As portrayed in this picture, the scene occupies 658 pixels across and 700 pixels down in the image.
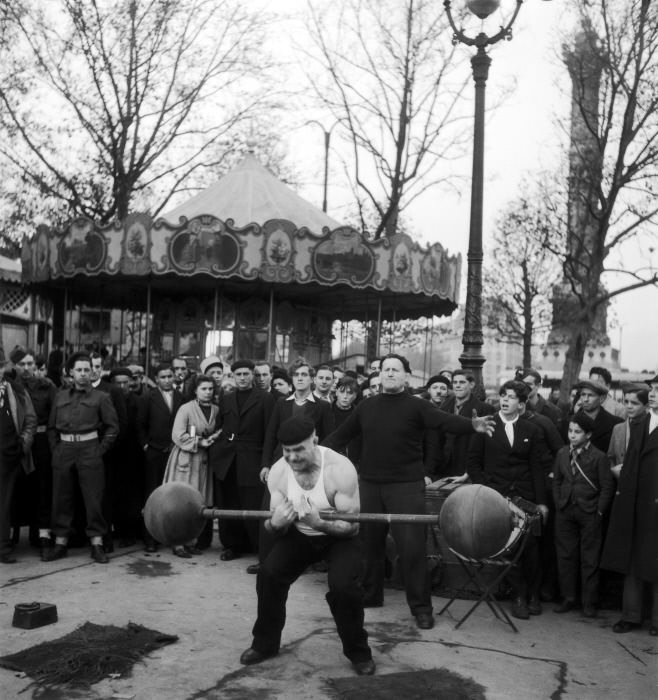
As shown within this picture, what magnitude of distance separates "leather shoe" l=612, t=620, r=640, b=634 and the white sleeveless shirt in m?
2.60

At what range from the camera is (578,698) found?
16.4ft

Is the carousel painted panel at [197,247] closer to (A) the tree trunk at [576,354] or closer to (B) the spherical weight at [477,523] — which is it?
(A) the tree trunk at [576,354]

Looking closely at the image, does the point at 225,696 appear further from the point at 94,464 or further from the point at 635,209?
the point at 635,209

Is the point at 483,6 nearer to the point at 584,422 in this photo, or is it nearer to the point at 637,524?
the point at 584,422

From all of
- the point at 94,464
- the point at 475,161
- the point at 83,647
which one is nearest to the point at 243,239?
the point at 475,161

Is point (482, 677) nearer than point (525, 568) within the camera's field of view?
Yes

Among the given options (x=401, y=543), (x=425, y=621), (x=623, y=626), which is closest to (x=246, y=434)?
(x=401, y=543)

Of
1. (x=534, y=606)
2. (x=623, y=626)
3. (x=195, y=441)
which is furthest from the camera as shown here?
(x=195, y=441)

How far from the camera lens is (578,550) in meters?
7.03

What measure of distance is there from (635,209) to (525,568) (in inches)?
674

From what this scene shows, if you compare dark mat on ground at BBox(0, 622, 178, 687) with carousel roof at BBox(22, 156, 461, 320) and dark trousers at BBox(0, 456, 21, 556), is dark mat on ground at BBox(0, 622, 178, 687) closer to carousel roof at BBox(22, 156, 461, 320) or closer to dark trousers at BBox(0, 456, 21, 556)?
dark trousers at BBox(0, 456, 21, 556)

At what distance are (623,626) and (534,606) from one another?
72 cm

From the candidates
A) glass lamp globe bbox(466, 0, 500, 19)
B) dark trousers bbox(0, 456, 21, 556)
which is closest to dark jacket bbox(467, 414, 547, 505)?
dark trousers bbox(0, 456, 21, 556)

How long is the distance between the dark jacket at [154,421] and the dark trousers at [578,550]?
4.18 metres
